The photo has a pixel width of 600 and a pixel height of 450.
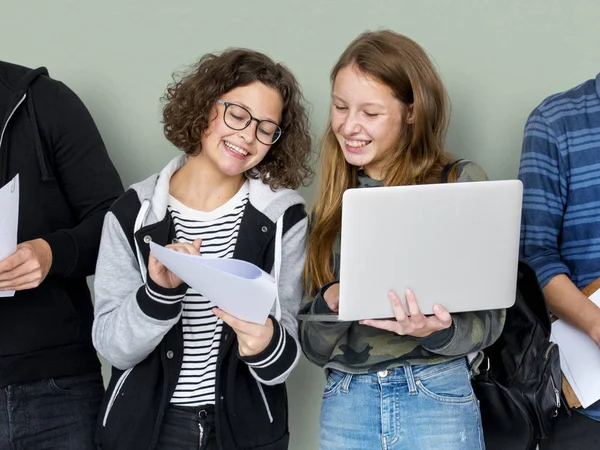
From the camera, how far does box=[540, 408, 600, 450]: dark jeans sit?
72.3 inches

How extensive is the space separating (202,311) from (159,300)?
0.18 metres

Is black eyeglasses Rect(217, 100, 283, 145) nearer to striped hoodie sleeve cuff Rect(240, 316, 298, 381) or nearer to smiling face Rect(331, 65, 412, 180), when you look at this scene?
smiling face Rect(331, 65, 412, 180)

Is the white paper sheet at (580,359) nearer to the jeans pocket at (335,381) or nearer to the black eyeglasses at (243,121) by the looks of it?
the jeans pocket at (335,381)

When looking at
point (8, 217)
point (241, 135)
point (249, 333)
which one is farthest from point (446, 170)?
point (8, 217)

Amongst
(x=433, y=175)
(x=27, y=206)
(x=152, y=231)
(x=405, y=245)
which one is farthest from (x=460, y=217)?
(x=27, y=206)

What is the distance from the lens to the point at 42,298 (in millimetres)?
1931

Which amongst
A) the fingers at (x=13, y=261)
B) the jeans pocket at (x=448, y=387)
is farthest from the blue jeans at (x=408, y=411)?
the fingers at (x=13, y=261)

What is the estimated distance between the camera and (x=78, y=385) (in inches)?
76.2

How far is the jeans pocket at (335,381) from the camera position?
179 centimetres

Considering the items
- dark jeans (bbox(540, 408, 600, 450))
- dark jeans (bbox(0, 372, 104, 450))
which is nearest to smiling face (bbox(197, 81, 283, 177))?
dark jeans (bbox(0, 372, 104, 450))

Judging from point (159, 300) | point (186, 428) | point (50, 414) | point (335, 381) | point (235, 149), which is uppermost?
point (235, 149)

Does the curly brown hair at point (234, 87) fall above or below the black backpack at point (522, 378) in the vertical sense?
above

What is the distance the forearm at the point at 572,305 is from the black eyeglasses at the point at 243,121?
0.69 m

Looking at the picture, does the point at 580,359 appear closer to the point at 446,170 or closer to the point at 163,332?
the point at 446,170
